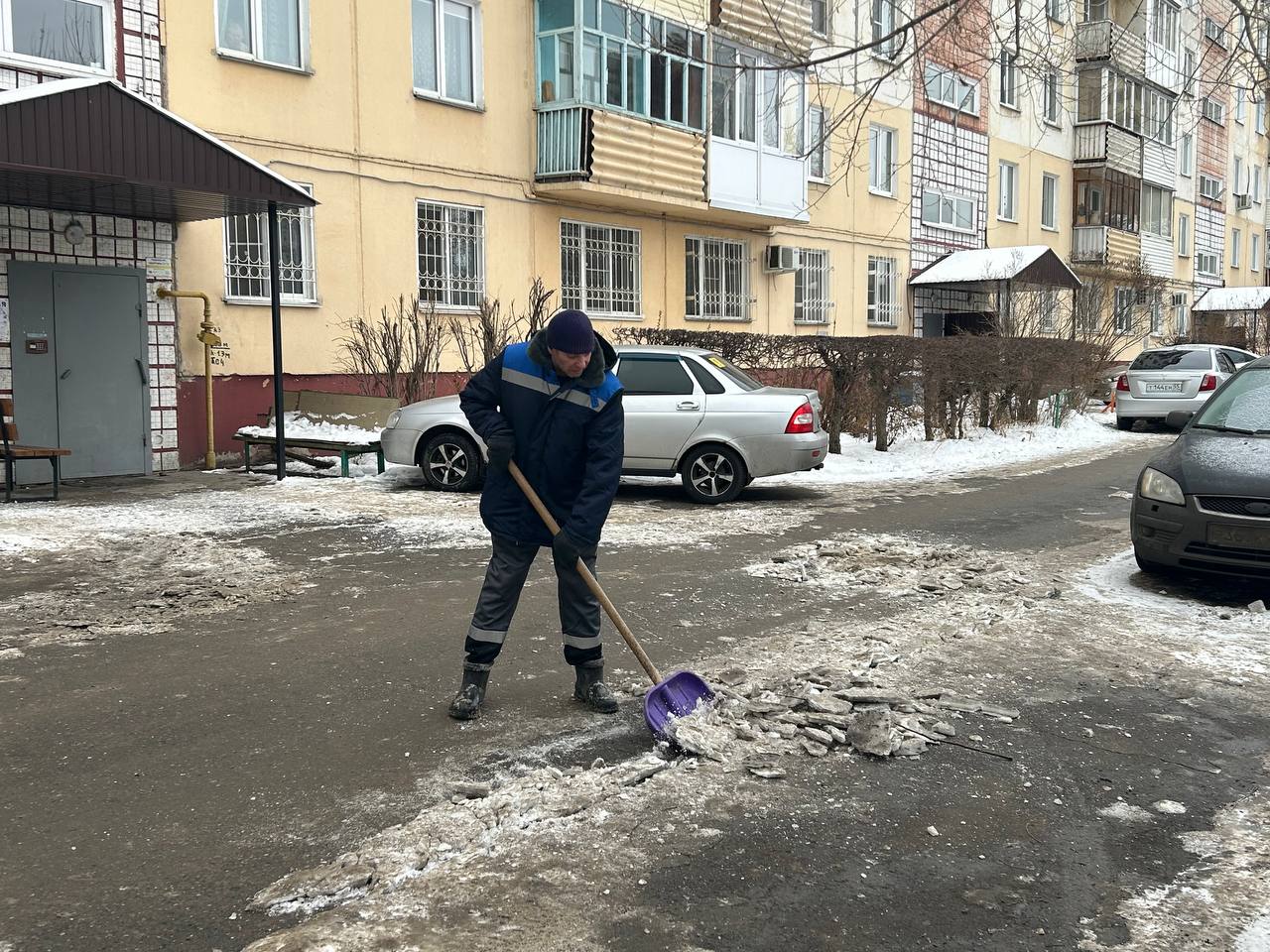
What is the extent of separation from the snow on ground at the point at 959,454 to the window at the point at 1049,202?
1453 centimetres

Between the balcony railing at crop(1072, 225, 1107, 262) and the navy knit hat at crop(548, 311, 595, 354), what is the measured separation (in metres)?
32.0

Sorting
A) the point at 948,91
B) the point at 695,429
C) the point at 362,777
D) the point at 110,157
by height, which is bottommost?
the point at 362,777

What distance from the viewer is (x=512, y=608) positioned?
16.7ft

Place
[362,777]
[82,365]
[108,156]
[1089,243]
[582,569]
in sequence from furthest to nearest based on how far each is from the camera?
[1089,243] < [82,365] < [108,156] < [582,569] < [362,777]

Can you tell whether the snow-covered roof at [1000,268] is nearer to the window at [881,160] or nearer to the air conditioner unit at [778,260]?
the window at [881,160]

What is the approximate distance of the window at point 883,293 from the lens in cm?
2650

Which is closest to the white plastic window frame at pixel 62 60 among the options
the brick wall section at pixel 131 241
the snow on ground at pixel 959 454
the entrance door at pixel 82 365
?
the brick wall section at pixel 131 241

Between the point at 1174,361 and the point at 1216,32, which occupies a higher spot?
the point at 1216,32

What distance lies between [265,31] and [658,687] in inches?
509

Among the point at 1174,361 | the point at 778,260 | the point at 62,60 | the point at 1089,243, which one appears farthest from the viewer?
the point at 1089,243

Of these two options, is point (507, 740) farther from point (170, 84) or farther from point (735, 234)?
point (735, 234)

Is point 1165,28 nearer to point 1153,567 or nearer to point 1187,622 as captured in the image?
point 1153,567

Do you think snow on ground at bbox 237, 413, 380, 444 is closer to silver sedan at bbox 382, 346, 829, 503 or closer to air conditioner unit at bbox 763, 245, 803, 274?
silver sedan at bbox 382, 346, 829, 503

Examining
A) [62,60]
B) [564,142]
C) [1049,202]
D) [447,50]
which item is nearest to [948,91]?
[1049,202]
